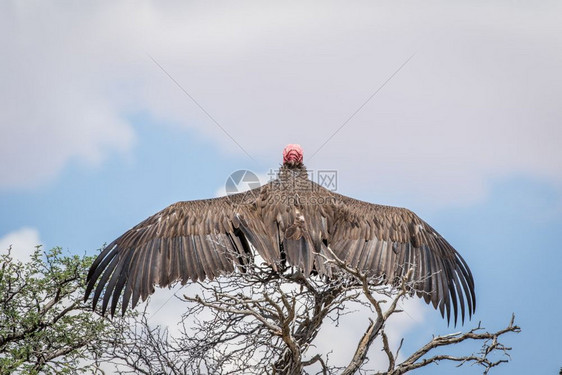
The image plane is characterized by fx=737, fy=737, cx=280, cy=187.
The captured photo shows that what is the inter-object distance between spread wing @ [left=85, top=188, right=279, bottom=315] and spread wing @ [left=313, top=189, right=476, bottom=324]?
3.39 ft

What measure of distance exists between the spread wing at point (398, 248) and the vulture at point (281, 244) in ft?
0.04

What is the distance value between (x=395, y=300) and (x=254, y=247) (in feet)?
6.57

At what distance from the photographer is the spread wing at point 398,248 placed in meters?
9.45

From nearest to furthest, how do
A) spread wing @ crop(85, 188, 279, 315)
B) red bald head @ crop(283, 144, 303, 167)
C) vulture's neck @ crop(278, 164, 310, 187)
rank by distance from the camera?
spread wing @ crop(85, 188, 279, 315)
vulture's neck @ crop(278, 164, 310, 187)
red bald head @ crop(283, 144, 303, 167)

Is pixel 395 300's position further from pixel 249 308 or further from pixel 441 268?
pixel 441 268

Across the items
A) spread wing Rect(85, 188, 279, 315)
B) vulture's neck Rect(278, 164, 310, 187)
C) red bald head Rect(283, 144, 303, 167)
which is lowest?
spread wing Rect(85, 188, 279, 315)

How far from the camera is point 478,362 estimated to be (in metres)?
8.12

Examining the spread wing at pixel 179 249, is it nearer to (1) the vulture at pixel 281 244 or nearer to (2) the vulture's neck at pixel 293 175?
(1) the vulture at pixel 281 244

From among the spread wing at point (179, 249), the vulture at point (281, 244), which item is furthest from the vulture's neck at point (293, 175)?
the spread wing at point (179, 249)

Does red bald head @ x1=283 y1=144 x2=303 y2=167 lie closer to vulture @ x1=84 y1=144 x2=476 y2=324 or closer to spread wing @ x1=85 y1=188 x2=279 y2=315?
vulture @ x1=84 y1=144 x2=476 y2=324

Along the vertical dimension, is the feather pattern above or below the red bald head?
below

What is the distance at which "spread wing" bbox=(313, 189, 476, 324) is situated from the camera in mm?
9445

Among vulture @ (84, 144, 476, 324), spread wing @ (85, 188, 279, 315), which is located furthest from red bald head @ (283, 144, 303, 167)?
spread wing @ (85, 188, 279, 315)

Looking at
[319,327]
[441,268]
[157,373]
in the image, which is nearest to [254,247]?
[319,327]
